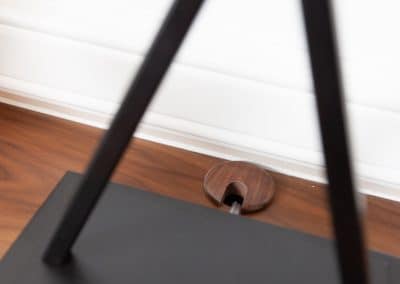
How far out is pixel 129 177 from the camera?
2.40 feet

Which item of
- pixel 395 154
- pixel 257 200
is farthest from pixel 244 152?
pixel 395 154

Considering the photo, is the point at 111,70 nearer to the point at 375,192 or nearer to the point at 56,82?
the point at 56,82

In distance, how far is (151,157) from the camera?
29.9 inches

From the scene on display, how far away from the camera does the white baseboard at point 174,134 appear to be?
735 mm

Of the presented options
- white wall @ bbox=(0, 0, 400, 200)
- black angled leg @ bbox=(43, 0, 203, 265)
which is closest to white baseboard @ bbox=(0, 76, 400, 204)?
white wall @ bbox=(0, 0, 400, 200)

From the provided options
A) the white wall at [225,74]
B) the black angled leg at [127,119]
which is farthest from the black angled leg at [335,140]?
the white wall at [225,74]

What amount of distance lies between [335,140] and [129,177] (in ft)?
1.23

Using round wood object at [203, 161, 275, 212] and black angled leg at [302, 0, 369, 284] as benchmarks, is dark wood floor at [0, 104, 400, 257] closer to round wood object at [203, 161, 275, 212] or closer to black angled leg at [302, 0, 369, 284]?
round wood object at [203, 161, 275, 212]

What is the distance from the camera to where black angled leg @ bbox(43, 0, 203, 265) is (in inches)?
15.8

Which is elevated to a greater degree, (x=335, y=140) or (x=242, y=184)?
(x=242, y=184)

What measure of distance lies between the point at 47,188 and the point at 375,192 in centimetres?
38

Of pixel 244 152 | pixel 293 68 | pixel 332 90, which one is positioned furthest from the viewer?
pixel 244 152

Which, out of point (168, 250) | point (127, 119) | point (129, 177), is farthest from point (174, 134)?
point (127, 119)

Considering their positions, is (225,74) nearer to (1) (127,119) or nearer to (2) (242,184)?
(2) (242,184)
